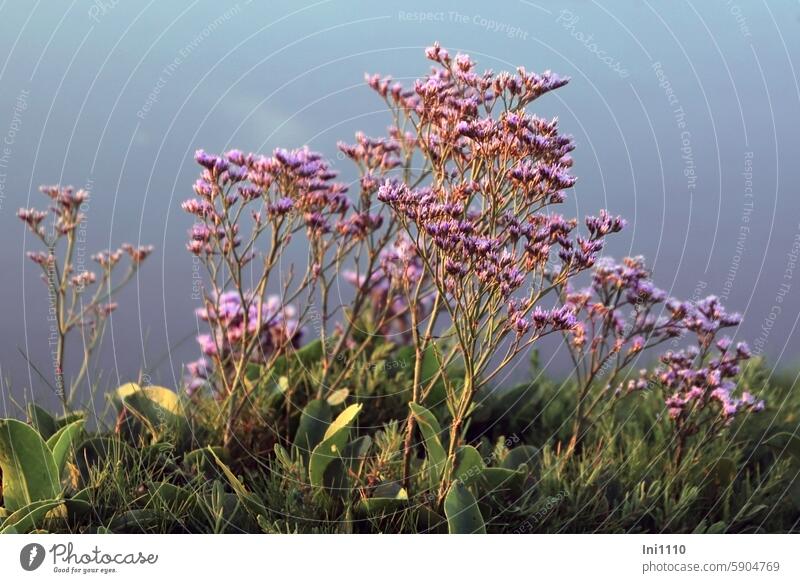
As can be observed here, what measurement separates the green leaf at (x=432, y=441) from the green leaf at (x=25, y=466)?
1.62 metres

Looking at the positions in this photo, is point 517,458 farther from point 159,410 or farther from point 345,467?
point 159,410

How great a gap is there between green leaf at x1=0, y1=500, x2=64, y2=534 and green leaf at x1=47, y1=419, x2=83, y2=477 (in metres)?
0.18

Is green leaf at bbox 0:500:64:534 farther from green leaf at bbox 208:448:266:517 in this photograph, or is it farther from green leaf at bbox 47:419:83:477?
green leaf at bbox 208:448:266:517

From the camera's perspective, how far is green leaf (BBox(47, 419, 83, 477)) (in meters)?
3.84

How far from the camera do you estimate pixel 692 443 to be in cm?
500

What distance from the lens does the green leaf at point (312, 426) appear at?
4.34 m

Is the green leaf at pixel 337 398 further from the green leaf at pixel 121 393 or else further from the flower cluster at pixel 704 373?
the flower cluster at pixel 704 373

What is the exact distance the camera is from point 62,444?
3879 mm

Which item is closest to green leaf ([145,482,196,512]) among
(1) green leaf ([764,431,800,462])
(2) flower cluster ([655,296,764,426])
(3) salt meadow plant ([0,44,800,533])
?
(3) salt meadow plant ([0,44,800,533])
